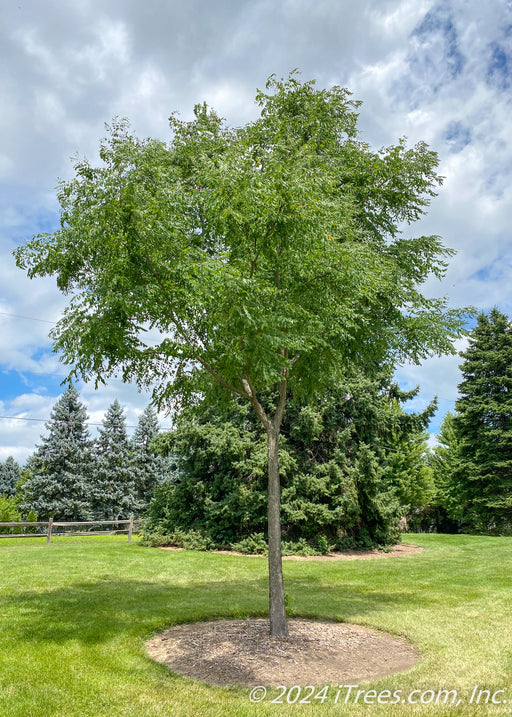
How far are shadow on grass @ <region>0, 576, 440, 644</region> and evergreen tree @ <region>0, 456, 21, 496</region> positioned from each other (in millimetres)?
42276

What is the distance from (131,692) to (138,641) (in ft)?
6.03

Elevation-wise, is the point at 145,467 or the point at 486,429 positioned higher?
the point at 486,429

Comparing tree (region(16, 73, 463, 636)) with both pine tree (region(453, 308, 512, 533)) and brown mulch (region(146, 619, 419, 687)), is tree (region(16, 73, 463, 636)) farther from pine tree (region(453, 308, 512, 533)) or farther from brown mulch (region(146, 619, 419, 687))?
pine tree (region(453, 308, 512, 533))

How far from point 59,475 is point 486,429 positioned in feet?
91.9

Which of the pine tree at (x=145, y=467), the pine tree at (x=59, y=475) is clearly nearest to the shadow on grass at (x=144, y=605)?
the pine tree at (x=59, y=475)

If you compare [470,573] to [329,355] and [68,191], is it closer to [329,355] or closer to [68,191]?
[329,355]

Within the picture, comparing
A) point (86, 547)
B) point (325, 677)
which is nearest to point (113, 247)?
point (325, 677)

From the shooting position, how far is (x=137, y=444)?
127ft

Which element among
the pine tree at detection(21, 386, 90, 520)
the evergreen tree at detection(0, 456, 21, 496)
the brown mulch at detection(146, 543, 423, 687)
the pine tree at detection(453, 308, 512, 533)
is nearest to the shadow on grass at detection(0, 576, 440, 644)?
the brown mulch at detection(146, 543, 423, 687)

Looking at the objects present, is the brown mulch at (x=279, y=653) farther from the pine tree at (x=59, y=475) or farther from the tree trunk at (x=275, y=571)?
the pine tree at (x=59, y=475)

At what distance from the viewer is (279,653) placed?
19.9 feet

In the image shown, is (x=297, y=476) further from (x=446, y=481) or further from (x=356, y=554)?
(x=446, y=481)

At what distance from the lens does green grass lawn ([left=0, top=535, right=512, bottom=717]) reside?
14.7 feet

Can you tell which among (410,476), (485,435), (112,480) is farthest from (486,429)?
(112,480)
